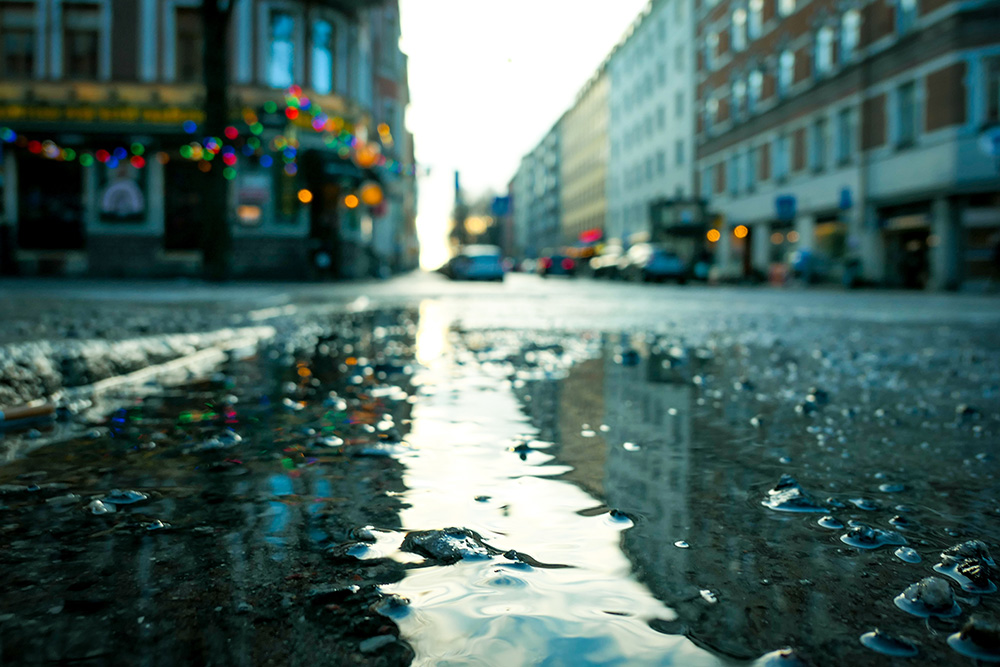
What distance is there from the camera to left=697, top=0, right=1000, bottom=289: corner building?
24.1m

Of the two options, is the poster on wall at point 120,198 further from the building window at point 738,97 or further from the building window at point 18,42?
the building window at point 738,97

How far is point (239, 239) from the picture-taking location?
84.5 ft

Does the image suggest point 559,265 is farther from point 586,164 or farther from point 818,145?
point 586,164

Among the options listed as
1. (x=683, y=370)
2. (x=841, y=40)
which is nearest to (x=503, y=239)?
(x=841, y=40)

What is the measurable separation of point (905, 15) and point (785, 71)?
868 centimetres

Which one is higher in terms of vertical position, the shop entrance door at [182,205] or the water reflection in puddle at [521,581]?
the shop entrance door at [182,205]

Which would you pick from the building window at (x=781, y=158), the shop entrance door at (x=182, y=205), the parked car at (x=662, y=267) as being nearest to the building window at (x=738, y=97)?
the building window at (x=781, y=158)

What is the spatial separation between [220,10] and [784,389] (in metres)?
14.3

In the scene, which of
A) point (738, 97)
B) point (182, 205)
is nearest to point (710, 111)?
point (738, 97)

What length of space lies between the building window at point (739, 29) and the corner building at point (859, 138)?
0.09m

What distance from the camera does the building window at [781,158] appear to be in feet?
118

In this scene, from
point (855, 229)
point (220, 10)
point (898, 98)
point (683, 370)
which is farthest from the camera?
point (855, 229)

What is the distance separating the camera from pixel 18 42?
2572cm

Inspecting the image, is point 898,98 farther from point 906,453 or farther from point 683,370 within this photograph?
point 906,453
